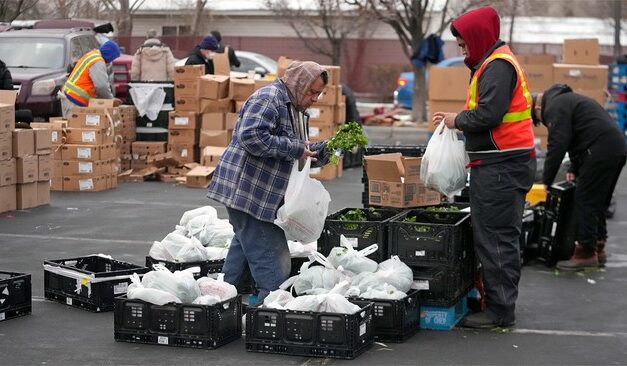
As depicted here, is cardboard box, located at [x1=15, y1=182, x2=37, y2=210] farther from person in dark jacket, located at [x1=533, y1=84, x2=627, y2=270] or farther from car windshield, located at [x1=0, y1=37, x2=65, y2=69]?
person in dark jacket, located at [x1=533, y1=84, x2=627, y2=270]

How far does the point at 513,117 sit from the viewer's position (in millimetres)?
7891

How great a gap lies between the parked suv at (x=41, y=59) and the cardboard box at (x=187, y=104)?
92.8 inches

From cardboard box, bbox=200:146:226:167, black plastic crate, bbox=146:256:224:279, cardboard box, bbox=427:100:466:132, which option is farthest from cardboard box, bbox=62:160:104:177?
black plastic crate, bbox=146:256:224:279

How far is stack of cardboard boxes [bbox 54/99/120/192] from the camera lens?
1594cm

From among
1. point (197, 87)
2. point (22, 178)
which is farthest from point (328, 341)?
point (197, 87)

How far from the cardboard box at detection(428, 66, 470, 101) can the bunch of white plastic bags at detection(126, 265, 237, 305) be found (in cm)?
1321

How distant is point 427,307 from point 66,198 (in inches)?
331

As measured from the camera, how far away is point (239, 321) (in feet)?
25.2

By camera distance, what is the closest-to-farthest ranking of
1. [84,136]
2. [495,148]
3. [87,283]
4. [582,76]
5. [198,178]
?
[495,148] → [87,283] → [84,136] → [198,178] → [582,76]

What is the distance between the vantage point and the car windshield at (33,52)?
1981cm

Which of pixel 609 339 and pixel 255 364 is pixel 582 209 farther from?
pixel 255 364

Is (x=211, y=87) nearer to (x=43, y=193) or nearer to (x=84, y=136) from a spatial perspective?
(x=84, y=136)

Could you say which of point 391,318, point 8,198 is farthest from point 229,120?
point 391,318

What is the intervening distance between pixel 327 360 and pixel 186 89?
1130 cm
